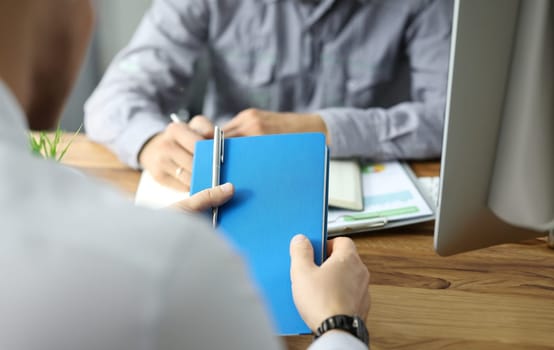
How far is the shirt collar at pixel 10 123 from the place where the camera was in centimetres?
41

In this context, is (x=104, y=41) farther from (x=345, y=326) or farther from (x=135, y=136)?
(x=345, y=326)

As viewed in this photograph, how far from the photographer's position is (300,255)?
2.52ft

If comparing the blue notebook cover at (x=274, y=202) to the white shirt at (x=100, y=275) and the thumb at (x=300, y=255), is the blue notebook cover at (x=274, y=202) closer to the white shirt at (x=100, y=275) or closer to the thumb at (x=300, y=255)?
the thumb at (x=300, y=255)

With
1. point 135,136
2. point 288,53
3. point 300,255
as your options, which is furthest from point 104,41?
point 300,255

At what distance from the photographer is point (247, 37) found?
150 cm

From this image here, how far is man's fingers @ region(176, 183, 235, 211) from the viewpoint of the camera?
0.84m

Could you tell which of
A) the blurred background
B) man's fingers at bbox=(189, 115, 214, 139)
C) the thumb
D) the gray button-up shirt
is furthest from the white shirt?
the blurred background

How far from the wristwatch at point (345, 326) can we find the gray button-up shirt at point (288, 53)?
0.77 metres

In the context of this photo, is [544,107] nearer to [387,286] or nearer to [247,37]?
[387,286]

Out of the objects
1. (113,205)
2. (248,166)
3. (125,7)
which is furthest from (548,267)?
(125,7)

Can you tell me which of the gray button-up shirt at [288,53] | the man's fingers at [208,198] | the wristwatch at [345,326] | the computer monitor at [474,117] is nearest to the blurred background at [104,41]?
the gray button-up shirt at [288,53]

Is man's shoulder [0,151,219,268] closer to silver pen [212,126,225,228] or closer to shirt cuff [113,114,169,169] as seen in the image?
silver pen [212,126,225,228]

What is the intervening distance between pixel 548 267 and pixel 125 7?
4.95 ft

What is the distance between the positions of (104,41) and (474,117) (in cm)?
156
